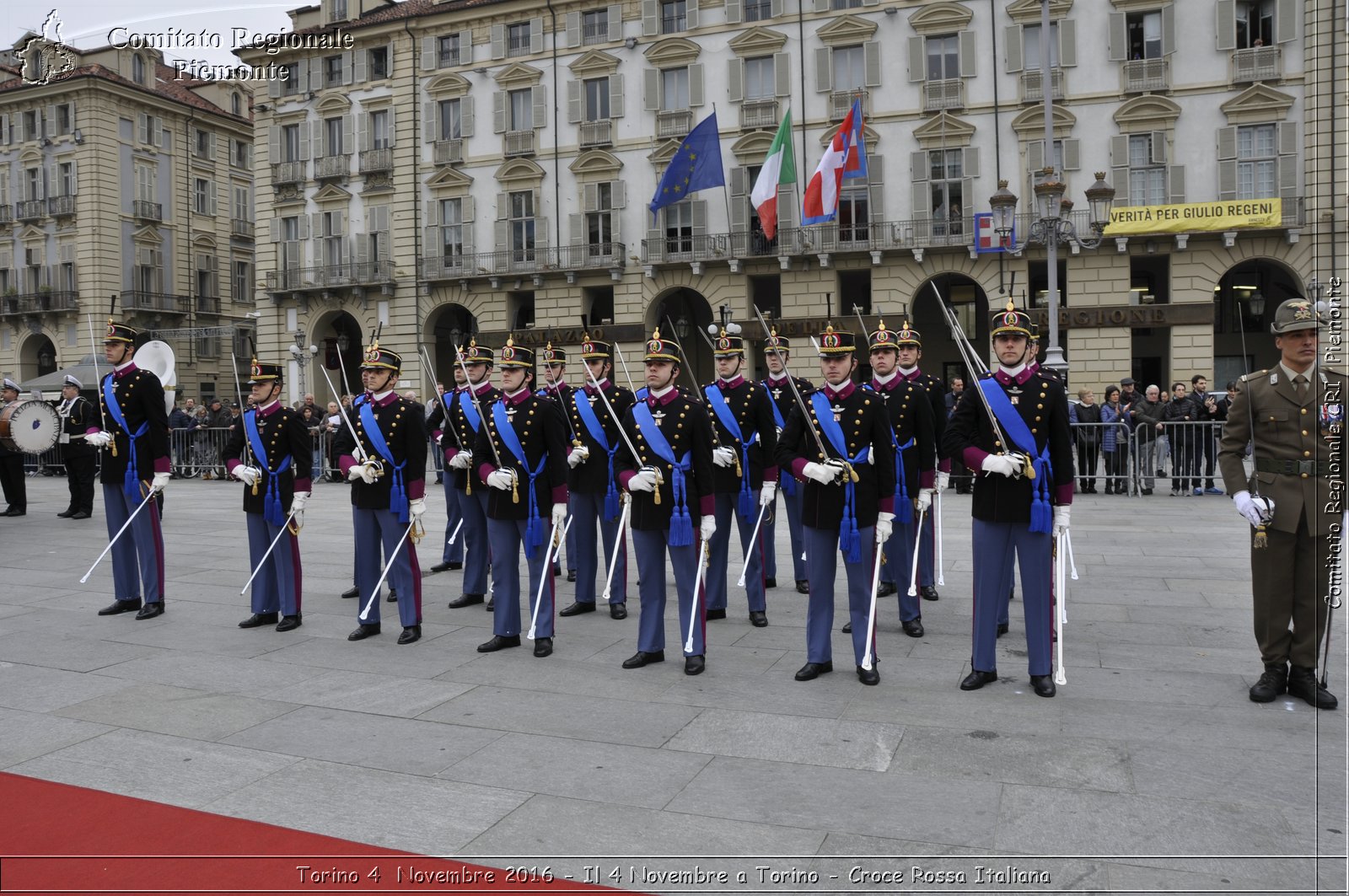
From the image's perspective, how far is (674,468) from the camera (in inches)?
292

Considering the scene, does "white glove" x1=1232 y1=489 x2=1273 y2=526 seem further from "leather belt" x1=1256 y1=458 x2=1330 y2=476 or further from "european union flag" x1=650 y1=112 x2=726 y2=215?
"european union flag" x1=650 y1=112 x2=726 y2=215

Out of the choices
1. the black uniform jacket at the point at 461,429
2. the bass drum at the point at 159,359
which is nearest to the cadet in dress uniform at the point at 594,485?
the black uniform jacket at the point at 461,429

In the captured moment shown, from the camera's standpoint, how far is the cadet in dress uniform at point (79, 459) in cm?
1695

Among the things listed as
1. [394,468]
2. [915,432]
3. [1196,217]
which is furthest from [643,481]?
[1196,217]

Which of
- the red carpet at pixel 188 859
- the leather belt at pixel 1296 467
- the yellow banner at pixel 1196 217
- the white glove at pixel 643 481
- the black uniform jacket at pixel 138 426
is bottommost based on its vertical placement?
the red carpet at pixel 188 859

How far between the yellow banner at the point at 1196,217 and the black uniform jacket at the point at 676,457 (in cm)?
2619

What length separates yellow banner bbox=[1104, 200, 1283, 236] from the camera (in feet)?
97.0

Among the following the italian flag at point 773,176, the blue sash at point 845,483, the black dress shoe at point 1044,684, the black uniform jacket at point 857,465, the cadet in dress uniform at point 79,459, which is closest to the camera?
the black dress shoe at point 1044,684

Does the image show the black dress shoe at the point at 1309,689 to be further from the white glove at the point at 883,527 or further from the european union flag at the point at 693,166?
the european union flag at the point at 693,166

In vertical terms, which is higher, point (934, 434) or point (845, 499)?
point (934, 434)

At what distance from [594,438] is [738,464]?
1.50 meters

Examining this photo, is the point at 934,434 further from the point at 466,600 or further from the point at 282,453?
the point at 282,453

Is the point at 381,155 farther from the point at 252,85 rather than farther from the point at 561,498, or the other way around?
the point at 561,498

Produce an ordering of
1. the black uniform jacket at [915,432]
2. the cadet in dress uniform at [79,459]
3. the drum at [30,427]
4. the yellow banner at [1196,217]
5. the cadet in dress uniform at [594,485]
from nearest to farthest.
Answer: the black uniform jacket at [915,432] < the cadet in dress uniform at [594,485] < the drum at [30,427] < the cadet in dress uniform at [79,459] < the yellow banner at [1196,217]
